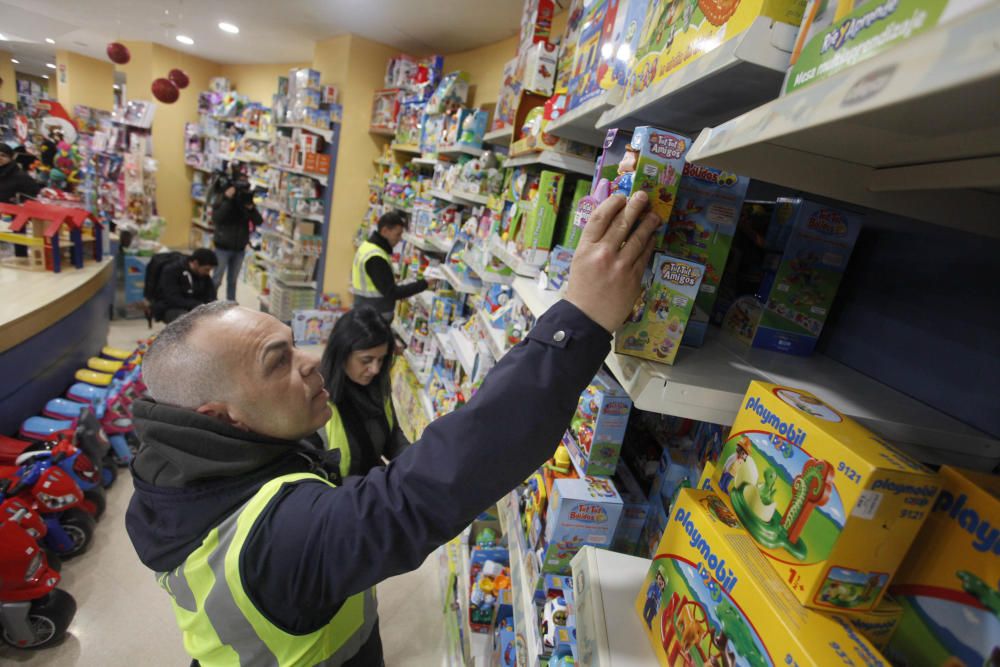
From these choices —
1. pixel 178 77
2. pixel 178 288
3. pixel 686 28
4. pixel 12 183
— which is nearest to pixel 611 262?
pixel 686 28

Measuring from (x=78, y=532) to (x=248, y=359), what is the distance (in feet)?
8.20

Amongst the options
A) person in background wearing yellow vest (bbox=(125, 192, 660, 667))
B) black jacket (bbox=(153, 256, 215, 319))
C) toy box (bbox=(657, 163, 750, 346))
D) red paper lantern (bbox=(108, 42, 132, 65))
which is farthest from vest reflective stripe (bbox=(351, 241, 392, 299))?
→ red paper lantern (bbox=(108, 42, 132, 65))

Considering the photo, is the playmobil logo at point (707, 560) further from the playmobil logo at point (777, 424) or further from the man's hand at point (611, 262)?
the man's hand at point (611, 262)

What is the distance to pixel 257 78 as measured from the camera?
349 inches

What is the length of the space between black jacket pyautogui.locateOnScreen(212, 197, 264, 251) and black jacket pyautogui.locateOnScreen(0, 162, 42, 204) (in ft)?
7.51

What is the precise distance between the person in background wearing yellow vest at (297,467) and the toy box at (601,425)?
0.42 metres

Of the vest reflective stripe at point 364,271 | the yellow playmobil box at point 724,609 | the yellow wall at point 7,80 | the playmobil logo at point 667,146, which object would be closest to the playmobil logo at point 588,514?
the yellow playmobil box at point 724,609

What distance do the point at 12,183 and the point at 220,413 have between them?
14.4ft

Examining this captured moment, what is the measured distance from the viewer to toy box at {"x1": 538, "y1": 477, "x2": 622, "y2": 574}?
111cm

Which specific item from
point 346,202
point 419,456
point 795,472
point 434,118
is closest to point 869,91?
point 795,472

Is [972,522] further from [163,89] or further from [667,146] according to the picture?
[163,89]

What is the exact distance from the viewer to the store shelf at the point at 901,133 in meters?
0.29

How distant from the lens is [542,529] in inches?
51.1

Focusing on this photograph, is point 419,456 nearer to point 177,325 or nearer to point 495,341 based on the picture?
point 177,325
